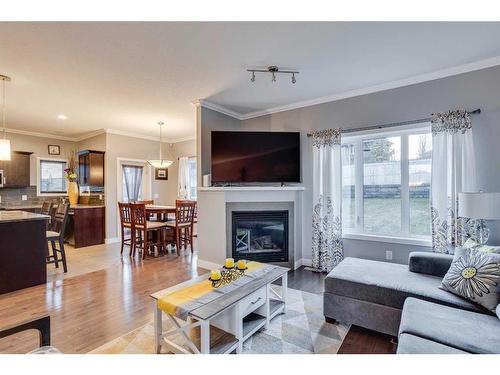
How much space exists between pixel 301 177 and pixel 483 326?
280 cm

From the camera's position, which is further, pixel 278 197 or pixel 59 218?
pixel 59 218

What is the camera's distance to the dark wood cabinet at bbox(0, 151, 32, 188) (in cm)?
540

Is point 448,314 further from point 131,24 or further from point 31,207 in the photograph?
point 31,207

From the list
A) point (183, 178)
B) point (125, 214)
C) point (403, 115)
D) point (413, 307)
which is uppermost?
point (403, 115)

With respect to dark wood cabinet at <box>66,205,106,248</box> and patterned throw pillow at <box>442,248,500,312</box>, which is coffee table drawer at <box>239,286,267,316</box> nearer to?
patterned throw pillow at <box>442,248,500,312</box>

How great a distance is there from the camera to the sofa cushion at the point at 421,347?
1.32 metres

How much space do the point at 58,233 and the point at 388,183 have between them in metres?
4.92

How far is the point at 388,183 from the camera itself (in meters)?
3.48

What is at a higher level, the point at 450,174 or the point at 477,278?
the point at 450,174

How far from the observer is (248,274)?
7.63ft

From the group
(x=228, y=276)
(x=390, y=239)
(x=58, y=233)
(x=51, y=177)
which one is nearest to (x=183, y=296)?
(x=228, y=276)

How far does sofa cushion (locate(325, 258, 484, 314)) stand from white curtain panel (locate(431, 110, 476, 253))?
0.85 metres

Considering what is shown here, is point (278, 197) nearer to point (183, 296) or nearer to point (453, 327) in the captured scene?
point (183, 296)

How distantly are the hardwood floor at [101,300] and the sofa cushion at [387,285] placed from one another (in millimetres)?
337
